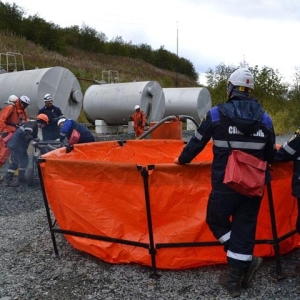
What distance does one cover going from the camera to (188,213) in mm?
3711

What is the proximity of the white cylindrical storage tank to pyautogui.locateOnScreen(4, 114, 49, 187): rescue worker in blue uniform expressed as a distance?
12.7 metres

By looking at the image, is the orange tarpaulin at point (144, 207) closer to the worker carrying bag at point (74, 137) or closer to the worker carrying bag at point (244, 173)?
the worker carrying bag at point (244, 173)

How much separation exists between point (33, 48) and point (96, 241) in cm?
3061

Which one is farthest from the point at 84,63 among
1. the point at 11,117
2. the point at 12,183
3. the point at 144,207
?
the point at 144,207

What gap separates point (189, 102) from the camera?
20.2 metres

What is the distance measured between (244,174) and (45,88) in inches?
406

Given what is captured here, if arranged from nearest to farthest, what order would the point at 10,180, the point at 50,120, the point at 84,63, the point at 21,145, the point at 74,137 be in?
the point at 74,137 → the point at 10,180 → the point at 21,145 → the point at 50,120 → the point at 84,63

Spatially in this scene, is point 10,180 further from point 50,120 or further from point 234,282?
point 234,282

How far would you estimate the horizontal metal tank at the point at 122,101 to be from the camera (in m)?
16.4

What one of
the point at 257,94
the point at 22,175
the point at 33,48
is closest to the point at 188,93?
the point at 257,94

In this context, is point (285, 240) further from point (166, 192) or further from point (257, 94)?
point (257, 94)

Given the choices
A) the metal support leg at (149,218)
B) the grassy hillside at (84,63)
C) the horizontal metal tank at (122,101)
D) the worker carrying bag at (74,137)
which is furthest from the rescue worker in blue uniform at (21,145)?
the grassy hillside at (84,63)

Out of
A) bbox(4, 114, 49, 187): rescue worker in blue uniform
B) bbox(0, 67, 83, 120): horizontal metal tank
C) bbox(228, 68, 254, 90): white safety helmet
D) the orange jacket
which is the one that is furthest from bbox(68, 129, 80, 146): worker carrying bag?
bbox(0, 67, 83, 120): horizontal metal tank

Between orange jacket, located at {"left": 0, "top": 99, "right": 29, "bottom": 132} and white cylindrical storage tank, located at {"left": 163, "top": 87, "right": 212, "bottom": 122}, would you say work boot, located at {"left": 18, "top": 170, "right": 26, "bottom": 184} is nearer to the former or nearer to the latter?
orange jacket, located at {"left": 0, "top": 99, "right": 29, "bottom": 132}
